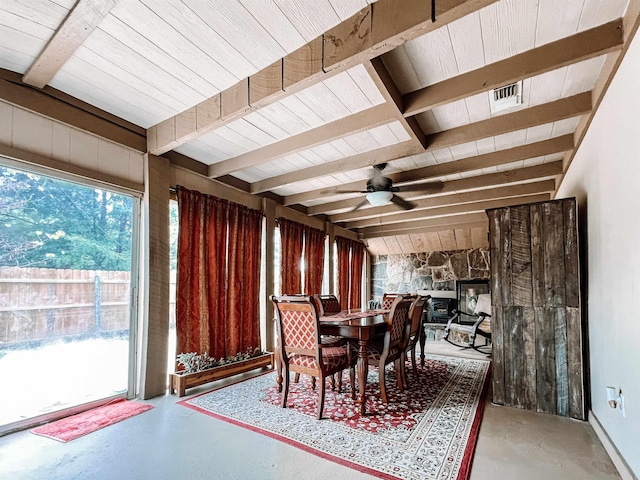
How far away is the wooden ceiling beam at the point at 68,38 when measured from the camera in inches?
66.2

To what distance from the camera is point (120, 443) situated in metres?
2.29

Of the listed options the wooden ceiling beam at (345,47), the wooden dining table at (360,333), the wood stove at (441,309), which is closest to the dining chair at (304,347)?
the wooden dining table at (360,333)

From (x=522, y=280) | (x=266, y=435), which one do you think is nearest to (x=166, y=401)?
(x=266, y=435)

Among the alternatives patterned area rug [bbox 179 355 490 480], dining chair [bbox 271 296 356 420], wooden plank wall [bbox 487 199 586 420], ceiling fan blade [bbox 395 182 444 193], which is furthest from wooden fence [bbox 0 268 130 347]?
wooden plank wall [bbox 487 199 586 420]

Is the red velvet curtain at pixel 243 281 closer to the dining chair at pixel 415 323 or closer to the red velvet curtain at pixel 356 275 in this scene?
the dining chair at pixel 415 323

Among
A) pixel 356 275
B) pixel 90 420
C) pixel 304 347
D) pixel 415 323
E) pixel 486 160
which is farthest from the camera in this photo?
pixel 356 275

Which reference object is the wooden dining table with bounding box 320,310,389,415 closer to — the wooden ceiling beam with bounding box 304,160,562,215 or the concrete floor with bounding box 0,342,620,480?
the concrete floor with bounding box 0,342,620,480

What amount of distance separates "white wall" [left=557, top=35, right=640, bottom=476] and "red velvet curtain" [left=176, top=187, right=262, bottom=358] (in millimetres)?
3480

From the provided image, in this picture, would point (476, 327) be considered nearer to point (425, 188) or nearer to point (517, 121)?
point (425, 188)

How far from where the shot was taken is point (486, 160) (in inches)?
142

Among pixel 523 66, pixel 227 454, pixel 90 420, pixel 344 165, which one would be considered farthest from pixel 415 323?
pixel 90 420

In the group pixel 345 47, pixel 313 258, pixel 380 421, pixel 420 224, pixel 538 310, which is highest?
pixel 345 47

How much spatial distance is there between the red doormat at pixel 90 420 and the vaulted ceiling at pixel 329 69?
230cm

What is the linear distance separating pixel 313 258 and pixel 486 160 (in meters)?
3.20
